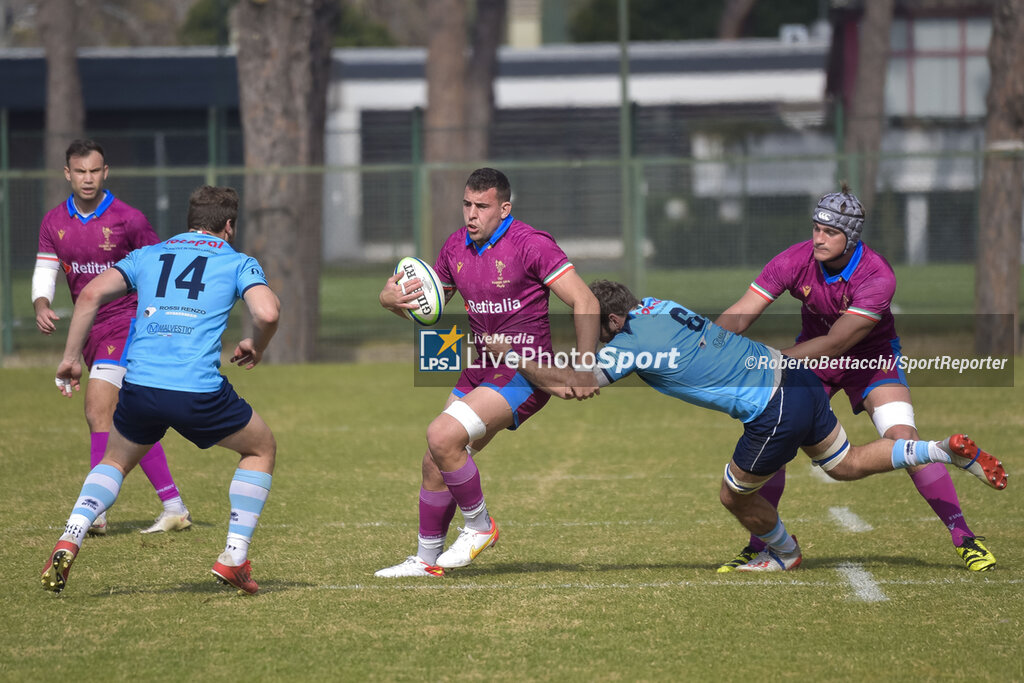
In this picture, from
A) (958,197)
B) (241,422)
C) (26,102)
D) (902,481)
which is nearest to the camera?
(241,422)

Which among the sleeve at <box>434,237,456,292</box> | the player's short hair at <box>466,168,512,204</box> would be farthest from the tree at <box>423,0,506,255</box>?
the player's short hair at <box>466,168,512,204</box>

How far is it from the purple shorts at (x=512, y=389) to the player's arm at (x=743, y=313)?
1.05 metres

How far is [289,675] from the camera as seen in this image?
191 inches

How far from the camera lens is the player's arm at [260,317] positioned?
221 inches

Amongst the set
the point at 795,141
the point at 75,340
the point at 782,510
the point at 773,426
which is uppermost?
the point at 795,141

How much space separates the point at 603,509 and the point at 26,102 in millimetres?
32500

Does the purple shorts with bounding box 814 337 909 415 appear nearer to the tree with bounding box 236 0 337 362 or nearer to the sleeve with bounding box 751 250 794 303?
the sleeve with bounding box 751 250 794 303

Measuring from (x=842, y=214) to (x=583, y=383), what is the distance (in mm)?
1681

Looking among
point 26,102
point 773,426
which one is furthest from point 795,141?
point 773,426

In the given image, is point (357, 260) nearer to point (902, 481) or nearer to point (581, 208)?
point (581, 208)

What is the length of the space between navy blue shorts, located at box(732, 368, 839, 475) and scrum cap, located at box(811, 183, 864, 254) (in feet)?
2.77

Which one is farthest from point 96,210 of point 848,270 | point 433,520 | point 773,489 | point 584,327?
point 848,270

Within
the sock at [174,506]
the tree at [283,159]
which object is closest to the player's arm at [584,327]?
the sock at [174,506]

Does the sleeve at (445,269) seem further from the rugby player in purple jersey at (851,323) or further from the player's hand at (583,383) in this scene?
the rugby player in purple jersey at (851,323)
